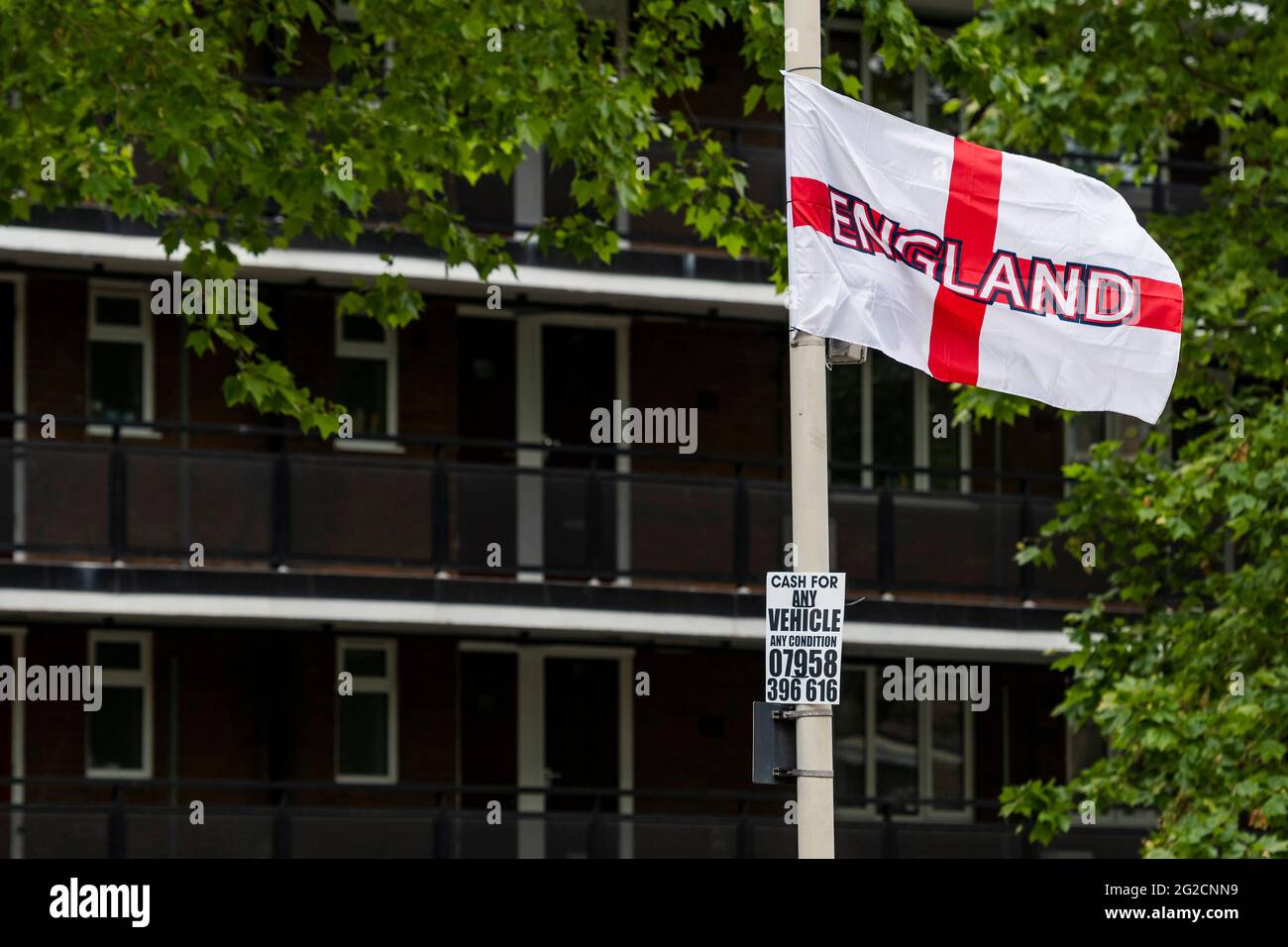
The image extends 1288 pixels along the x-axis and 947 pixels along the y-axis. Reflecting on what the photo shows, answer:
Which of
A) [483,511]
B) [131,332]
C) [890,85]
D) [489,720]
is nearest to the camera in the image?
[483,511]

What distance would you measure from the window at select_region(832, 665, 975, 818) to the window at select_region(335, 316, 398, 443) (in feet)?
17.3

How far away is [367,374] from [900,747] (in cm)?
649

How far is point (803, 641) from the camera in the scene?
1169cm

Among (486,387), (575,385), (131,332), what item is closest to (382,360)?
(486,387)

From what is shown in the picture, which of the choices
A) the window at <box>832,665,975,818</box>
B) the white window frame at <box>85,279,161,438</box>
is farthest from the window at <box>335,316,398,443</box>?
the window at <box>832,665,975,818</box>

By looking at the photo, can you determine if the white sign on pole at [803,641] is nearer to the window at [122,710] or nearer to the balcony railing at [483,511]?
the balcony railing at [483,511]

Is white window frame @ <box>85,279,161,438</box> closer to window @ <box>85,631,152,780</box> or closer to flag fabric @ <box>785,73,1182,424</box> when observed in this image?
window @ <box>85,631,152,780</box>

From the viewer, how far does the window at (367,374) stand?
25641mm

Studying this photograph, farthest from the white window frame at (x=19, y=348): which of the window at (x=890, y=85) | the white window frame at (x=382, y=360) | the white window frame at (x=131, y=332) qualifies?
the window at (x=890, y=85)

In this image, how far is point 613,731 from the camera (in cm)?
2655

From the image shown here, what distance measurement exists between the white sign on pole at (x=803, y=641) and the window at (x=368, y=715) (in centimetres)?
1419

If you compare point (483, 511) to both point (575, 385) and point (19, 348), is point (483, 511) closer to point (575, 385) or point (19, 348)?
point (575, 385)
